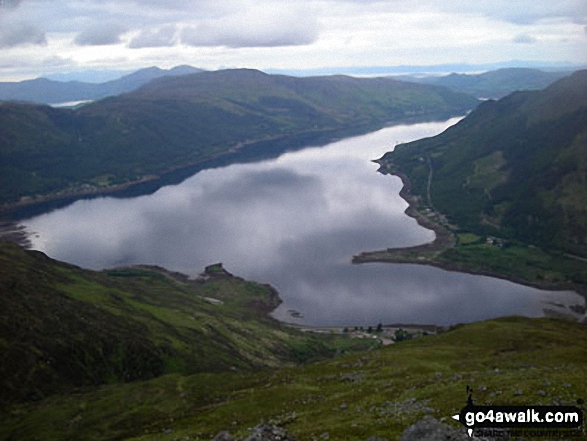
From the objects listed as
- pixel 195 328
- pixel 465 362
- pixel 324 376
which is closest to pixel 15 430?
pixel 324 376

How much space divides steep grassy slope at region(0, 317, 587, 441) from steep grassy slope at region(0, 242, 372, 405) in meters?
11.5

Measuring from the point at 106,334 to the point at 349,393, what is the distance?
61050 mm

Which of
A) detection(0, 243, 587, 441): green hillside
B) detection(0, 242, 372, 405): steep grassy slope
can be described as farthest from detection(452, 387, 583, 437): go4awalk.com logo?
detection(0, 242, 372, 405): steep grassy slope

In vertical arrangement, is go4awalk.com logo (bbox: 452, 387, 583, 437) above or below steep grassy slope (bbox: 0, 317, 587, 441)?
above

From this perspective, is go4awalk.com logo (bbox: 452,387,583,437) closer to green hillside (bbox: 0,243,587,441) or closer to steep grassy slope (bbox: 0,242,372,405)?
green hillside (bbox: 0,243,587,441)

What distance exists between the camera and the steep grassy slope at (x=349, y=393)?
44156 millimetres

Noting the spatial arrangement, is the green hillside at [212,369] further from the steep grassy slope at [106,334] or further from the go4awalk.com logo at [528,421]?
the go4awalk.com logo at [528,421]

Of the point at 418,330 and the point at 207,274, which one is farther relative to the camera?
the point at 207,274

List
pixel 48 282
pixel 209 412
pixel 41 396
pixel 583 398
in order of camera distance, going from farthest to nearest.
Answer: pixel 48 282, pixel 41 396, pixel 209 412, pixel 583 398

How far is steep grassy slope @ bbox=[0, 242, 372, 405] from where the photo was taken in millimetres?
92875

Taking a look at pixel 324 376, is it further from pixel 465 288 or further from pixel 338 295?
pixel 465 288

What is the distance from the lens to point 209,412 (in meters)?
64.9

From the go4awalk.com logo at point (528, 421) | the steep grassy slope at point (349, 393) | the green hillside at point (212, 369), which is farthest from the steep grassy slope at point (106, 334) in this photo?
the go4awalk.com logo at point (528, 421)

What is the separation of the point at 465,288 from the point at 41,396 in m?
139
